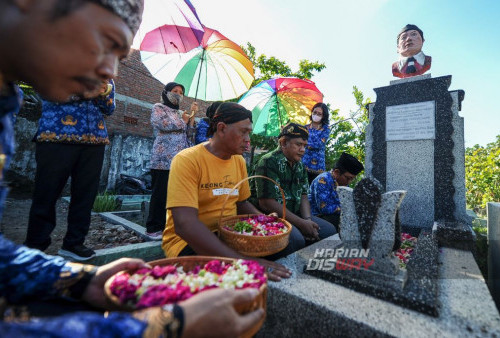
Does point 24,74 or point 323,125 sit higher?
point 323,125

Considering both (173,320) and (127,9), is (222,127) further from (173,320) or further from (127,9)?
(173,320)

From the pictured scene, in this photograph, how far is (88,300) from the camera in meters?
1.17

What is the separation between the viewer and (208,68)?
4.71 metres

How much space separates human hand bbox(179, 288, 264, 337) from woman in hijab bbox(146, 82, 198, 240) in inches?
118

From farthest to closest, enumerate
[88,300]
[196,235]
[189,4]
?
[189,4] < [196,235] < [88,300]

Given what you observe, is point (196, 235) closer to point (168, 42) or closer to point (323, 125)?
point (168, 42)

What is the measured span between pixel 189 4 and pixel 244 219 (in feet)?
9.81

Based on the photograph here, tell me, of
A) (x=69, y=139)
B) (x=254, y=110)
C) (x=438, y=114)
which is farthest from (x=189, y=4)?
(x=438, y=114)

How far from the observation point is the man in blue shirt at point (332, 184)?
3.74 m

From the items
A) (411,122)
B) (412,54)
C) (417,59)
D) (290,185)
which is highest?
(412,54)

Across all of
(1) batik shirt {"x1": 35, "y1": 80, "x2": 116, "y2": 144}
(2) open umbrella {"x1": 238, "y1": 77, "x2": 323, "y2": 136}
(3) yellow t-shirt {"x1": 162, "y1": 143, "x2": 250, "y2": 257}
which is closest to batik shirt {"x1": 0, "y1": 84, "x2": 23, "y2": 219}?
(3) yellow t-shirt {"x1": 162, "y1": 143, "x2": 250, "y2": 257}

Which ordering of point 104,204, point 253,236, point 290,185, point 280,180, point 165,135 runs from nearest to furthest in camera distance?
point 253,236
point 280,180
point 290,185
point 165,135
point 104,204

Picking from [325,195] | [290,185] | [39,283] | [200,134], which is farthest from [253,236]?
[200,134]

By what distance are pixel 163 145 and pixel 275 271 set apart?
2.74 meters
